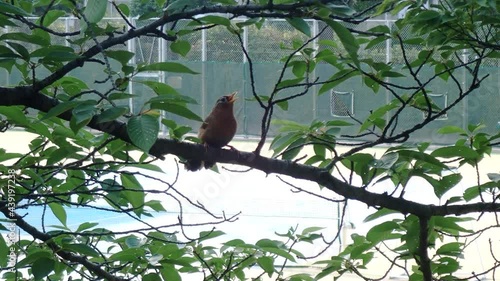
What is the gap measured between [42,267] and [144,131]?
18.0 inches

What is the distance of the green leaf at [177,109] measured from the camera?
28.0 inches

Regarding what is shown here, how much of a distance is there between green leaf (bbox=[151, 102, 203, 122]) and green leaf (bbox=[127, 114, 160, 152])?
53 millimetres

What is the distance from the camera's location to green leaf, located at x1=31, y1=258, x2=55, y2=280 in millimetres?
1016

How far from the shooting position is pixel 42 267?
3.37 feet

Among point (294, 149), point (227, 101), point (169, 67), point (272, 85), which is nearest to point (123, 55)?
point (169, 67)

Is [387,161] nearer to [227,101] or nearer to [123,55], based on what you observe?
[123,55]

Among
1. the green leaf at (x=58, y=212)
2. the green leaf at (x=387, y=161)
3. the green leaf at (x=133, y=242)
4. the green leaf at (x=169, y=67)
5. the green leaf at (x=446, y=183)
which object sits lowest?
the green leaf at (x=133, y=242)

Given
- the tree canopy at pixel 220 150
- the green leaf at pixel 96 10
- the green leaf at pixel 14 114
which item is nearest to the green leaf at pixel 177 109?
the tree canopy at pixel 220 150

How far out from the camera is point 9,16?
78 cm

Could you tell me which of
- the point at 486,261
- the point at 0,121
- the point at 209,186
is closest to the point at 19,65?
the point at 0,121

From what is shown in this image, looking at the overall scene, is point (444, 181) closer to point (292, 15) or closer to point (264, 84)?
point (292, 15)

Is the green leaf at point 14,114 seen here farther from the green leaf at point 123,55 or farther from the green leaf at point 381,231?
the green leaf at point 381,231

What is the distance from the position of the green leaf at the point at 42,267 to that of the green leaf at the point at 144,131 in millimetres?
438

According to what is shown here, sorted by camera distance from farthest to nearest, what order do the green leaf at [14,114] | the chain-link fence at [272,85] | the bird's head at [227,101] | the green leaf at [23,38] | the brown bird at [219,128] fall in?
the chain-link fence at [272,85] < the bird's head at [227,101] < the brown bird at [219,128] < the green leaf at [14,114] < the green leaf at [23,38]
